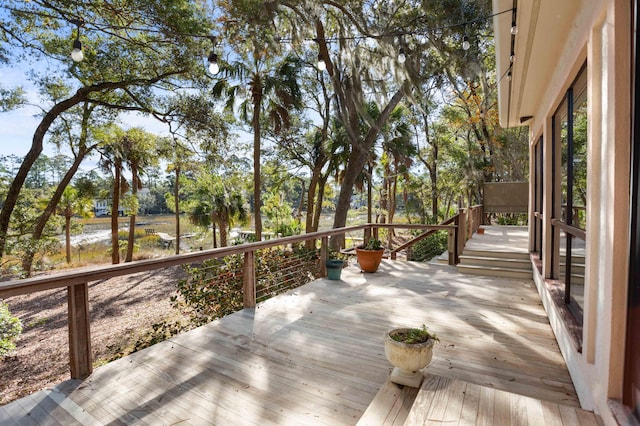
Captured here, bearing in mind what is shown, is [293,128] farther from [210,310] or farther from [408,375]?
[408,375]

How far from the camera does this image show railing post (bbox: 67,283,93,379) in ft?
7.61

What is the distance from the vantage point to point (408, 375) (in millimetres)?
2100

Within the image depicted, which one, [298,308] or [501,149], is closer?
[298,308]

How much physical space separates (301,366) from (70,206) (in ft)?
60.8

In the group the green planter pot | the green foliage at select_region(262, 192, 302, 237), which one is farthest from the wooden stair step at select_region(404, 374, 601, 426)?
the green foliage at select_region(262, 192, 302, 237)

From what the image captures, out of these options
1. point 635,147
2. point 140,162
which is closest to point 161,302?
point 140,162

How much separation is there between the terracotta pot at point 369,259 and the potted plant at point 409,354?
344 centimetres

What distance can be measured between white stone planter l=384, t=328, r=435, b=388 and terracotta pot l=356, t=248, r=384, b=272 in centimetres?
349

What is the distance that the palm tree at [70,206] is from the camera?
15766mm

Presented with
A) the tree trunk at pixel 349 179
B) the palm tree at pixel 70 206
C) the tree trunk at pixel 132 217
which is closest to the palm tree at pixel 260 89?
the tree trunk at pixel 349 179

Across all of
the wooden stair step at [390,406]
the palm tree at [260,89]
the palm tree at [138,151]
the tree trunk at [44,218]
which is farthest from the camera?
the palm tree at [138,151]

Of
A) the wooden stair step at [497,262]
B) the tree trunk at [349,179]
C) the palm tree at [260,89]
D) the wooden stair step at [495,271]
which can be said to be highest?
the palm tree at [260,89]

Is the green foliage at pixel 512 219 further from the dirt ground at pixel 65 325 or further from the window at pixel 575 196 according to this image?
the dirt ground at pixel 65 325

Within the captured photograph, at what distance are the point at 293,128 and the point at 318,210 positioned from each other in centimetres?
361
